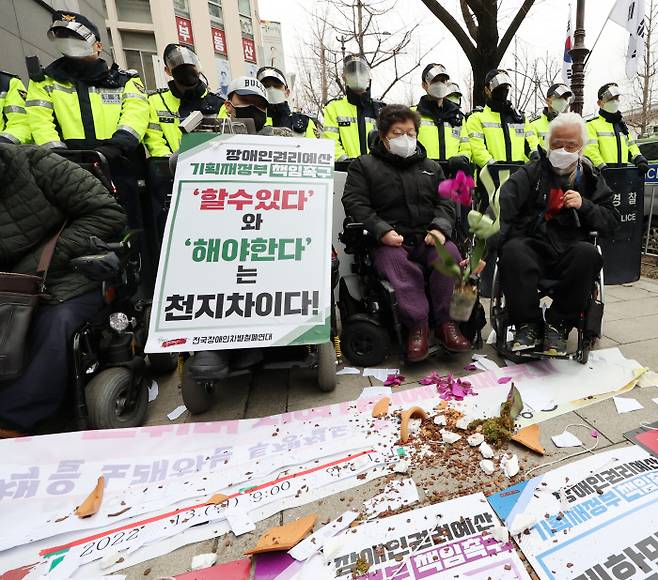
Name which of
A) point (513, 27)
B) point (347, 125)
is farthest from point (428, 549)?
point (513, 27)

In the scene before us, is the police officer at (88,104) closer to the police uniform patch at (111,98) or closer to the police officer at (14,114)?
the police uniform patch at (111,98)

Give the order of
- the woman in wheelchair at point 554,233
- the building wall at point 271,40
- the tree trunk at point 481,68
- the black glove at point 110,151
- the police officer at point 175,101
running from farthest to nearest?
1. the building wall at point 271,40
2. the tree trunk at point 481,68
3. the police officer at point 175,101
4. the black glove at point 110,151
5. the woman in wheelchair at point 554,233

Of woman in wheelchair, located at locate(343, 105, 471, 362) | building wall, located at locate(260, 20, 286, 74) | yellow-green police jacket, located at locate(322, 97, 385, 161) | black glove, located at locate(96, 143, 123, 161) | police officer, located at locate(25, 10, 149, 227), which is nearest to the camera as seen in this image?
woman in wheelchair, located at locate(343, 105, 471, 362)

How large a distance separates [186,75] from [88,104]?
86cm

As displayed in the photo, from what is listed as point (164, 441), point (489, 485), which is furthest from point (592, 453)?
point (164, 441)

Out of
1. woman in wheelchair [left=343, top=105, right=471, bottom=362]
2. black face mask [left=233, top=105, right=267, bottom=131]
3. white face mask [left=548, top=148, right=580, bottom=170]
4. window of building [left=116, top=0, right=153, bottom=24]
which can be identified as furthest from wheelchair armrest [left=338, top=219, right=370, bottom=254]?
window of building [left=116, top=0, right=153, bottom=24]

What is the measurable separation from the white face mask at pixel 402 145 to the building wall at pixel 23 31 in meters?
5.00

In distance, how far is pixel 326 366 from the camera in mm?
2258

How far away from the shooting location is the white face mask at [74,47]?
10.4ft

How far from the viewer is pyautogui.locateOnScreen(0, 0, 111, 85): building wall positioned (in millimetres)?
5953

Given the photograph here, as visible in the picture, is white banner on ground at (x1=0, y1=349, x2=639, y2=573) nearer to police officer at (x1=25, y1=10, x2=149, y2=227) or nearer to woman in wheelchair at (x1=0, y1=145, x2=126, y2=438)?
woman in wheelchair at (x1=0, y1=145, x2=126, y2=438)

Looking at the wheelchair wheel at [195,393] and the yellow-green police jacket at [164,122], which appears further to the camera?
the yellow-green police jacket at [164,122]

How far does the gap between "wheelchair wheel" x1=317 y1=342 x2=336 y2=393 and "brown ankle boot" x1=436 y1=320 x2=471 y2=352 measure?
2.46ft

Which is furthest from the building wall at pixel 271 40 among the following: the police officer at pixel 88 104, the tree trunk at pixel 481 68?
the police officer at pixel 88 104
